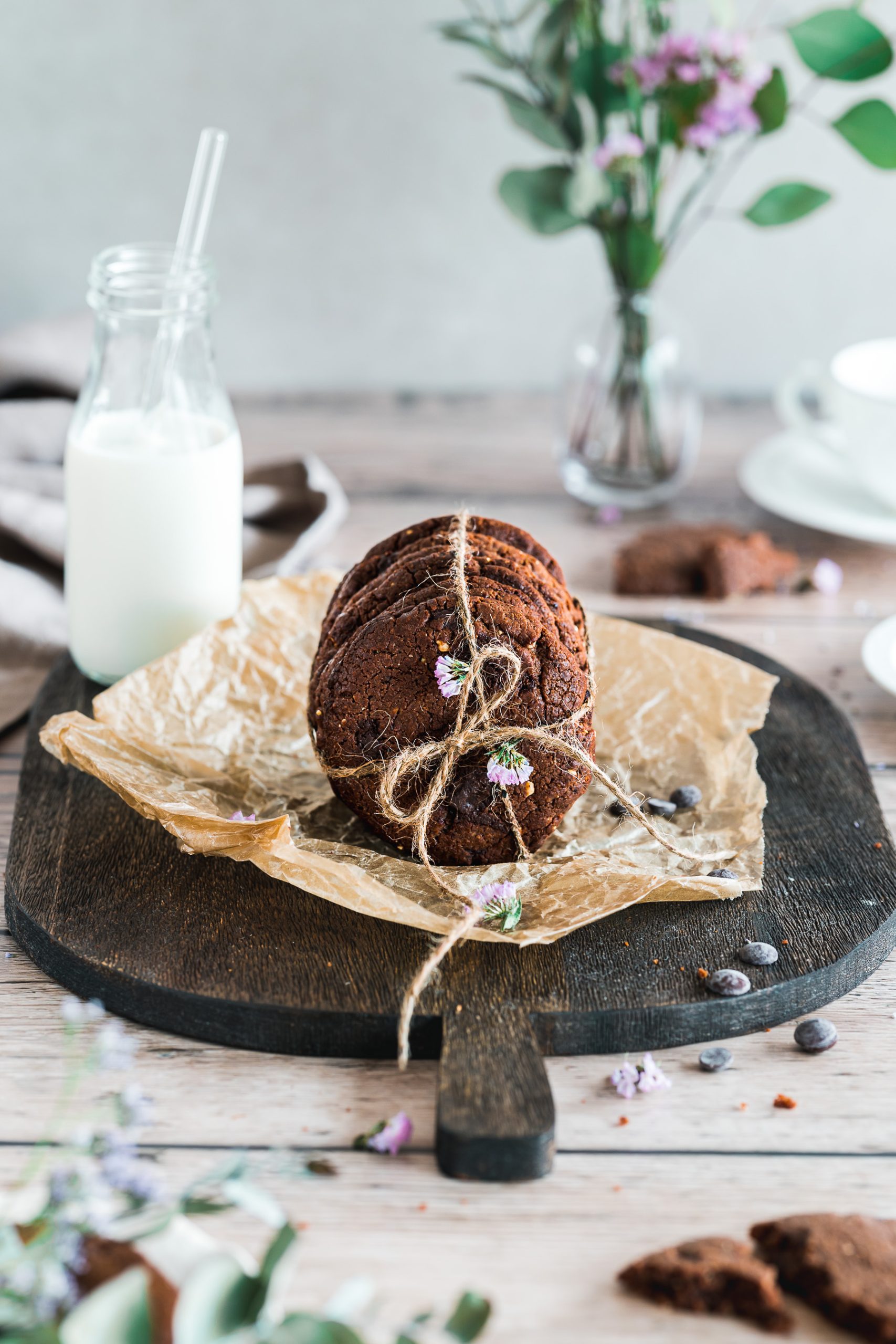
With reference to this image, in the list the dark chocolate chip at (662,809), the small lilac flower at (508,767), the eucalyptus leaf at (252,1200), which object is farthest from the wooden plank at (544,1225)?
the dark chocolate chip at (662,809)

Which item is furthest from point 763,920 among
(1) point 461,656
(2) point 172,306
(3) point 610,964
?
(2) point 172,306

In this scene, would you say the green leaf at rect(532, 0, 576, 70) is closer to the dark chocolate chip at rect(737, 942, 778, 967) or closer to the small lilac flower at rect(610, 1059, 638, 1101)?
the dark chocolate chip at rect(737, 942, 778, 967)

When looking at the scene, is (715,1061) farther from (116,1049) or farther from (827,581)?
(827,581)

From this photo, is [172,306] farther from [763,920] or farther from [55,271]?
[55,271]

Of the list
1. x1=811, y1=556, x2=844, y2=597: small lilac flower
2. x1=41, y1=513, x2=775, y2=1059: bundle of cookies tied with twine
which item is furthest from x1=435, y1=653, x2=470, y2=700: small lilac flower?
x1=811, y1=556, x2=844, y2=597: small lilac flower

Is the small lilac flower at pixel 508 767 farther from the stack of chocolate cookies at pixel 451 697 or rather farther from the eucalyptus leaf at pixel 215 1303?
the eucalyptus leaf at pixel 215 1303

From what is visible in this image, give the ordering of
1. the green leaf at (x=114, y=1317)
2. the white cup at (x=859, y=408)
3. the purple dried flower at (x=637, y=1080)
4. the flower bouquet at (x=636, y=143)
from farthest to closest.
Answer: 1. the white cup at (x=859, y=408)
2. the flower bouquet at (x=636, y=143)
3. the purple dried flower at (x=637, y=1080)
4. the green leaf at (x=114, y=1317)
